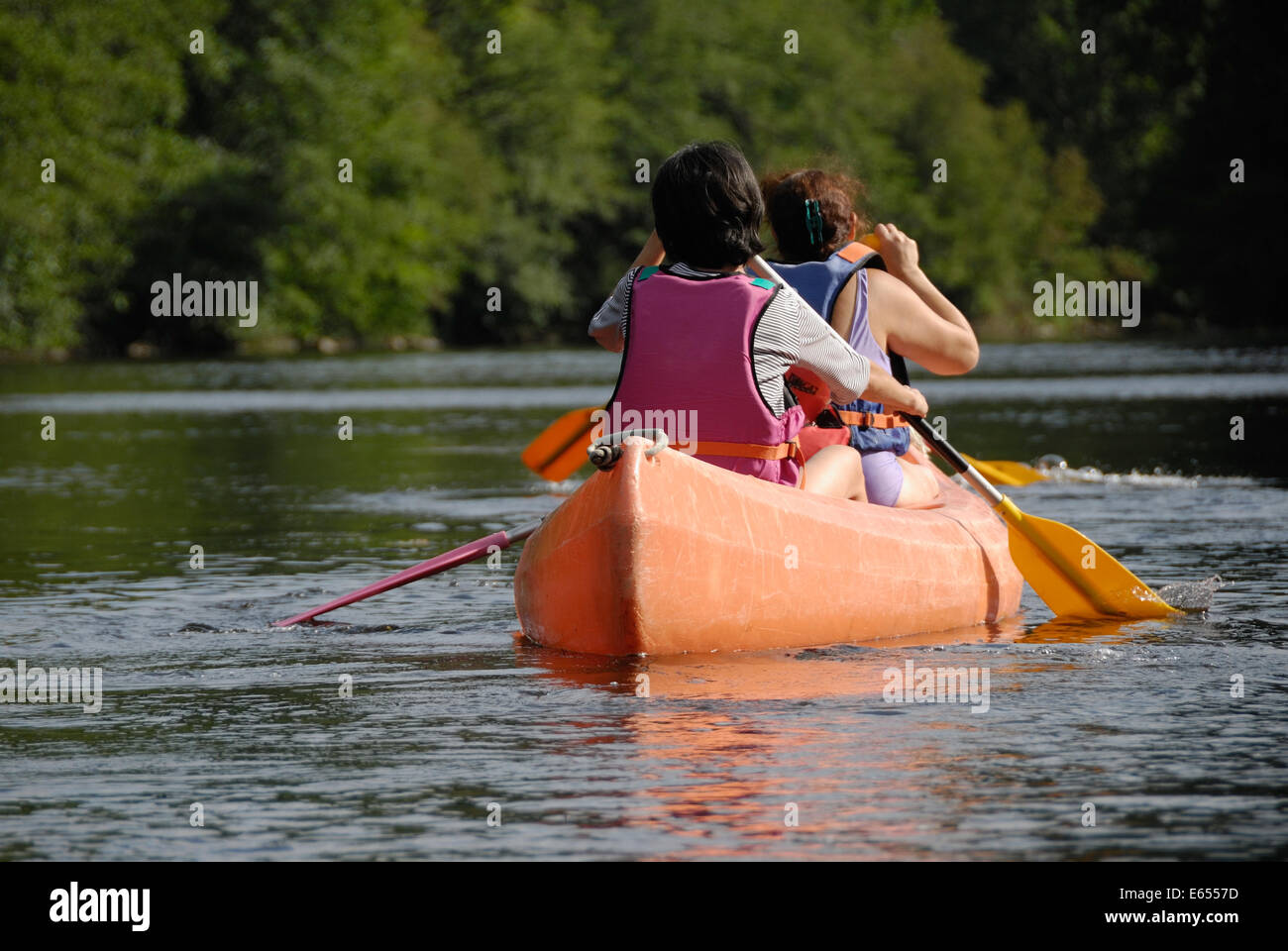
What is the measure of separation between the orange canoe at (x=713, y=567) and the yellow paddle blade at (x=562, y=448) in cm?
170

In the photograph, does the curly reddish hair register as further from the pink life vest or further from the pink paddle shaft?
the pink paddle shaft

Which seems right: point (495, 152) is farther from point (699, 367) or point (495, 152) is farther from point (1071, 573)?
point (699, 367)

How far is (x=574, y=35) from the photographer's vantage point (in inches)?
2188

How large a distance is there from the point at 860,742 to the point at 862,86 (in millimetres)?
59577

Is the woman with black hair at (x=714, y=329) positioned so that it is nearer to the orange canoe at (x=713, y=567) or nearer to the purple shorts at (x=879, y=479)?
the orange canoe at (x=713, y=567)

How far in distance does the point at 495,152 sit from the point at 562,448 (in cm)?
4601

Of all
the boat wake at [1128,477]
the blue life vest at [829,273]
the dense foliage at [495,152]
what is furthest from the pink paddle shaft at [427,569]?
the dense foliage at [495,152]

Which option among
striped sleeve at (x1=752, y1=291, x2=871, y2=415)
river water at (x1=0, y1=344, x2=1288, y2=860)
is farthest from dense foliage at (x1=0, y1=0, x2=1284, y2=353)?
striped sleeve at (x1=752, y1=291, x2=871, y2=415)

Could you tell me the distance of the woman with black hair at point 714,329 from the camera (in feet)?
21.2

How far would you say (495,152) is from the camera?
2133 inches

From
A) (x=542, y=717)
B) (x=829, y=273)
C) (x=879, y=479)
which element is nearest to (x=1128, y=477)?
(x=879, y=479)

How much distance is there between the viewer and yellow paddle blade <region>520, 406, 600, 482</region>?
29.4ft

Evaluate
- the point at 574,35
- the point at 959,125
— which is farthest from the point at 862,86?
the point at 574,35
